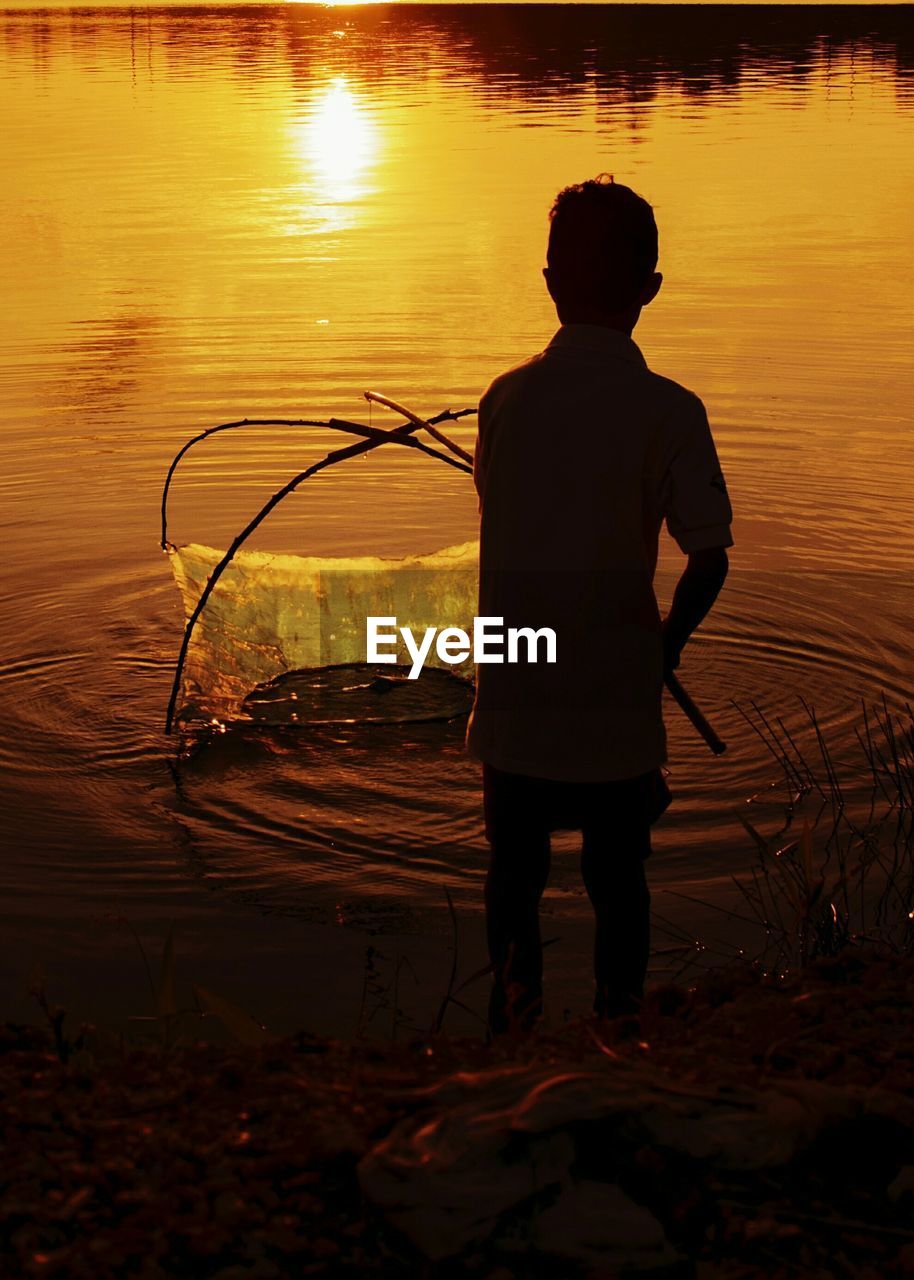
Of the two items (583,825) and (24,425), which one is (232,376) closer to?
(24,425)

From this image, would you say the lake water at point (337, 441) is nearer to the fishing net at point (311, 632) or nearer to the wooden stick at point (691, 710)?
the fishing net at point (311, 632)

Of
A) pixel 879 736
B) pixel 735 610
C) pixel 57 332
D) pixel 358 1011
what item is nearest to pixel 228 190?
pixel 57 332

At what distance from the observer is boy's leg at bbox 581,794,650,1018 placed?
3.54 metres

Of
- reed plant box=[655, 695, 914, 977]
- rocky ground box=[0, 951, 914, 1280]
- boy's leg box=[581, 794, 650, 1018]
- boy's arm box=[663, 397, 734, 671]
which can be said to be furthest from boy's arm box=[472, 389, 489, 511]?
rocky ground box=[0, 951, 914, 1280]

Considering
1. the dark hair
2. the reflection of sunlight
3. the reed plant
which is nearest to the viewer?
the dark hair

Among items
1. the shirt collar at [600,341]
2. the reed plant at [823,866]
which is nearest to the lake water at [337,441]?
the reed plant at [823,866]

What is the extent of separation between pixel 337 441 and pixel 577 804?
8008 mm

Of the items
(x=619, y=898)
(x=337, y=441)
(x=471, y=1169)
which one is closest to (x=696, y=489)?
(x=619, y=898)

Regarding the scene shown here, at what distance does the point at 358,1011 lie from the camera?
4.39m

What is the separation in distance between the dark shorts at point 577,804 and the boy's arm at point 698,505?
1.43 ft

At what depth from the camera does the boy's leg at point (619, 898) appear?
3.54 metres

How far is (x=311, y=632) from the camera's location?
6.94m

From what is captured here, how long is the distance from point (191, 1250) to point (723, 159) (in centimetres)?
2415

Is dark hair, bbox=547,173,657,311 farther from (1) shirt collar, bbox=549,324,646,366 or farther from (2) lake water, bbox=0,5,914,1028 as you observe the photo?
(2) lake water, bbox=0,5,914,1028
